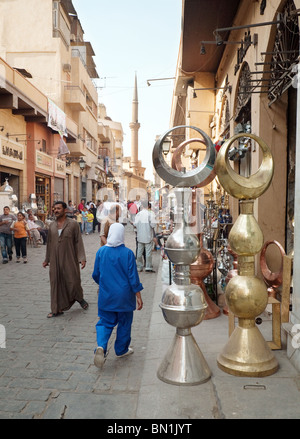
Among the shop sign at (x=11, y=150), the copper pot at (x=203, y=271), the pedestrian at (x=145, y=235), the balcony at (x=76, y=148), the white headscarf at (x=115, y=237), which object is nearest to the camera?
the white headscarf at (x=115, y=237)

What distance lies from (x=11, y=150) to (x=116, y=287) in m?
13.8

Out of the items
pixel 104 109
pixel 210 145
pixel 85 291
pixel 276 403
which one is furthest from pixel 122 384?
pixel 104 109

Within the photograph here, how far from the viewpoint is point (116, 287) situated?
408cm

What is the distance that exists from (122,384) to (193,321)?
3.00 feet

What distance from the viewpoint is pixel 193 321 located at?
3447 millimetres

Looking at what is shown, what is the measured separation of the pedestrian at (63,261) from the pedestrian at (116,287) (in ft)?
6.30

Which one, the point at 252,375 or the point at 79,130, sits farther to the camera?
the point at 79,130

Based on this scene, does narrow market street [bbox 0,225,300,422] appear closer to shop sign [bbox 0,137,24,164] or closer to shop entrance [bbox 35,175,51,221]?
shop sign [bbox 0,137,24,164]

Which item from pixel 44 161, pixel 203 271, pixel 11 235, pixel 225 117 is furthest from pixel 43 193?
pixel 203 271

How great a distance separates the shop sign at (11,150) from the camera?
50.4ft

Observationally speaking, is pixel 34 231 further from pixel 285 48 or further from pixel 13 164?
pixel 285 48

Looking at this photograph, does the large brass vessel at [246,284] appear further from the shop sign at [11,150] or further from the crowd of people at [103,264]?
the shop sign at [11,150]

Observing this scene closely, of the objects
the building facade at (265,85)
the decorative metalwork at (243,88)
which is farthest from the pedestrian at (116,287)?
the decorative metalwork at (243,88)

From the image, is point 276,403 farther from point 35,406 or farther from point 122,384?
point 35,406
